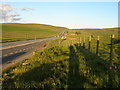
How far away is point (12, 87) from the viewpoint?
21.1ft

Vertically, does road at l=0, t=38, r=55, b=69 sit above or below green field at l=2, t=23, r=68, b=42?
below

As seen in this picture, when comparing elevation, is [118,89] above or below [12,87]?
above

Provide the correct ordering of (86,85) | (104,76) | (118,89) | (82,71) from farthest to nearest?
(82,71)
(104,76)
(86,85)
(118,89)

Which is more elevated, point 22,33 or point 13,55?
point 22,33

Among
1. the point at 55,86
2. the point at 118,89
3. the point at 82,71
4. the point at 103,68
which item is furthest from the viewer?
the point at 103,68

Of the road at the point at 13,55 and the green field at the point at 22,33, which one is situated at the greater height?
the green field at the point at 22,33

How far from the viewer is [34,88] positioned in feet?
19.9

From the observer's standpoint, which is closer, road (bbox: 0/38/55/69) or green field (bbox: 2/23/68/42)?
road (bbox: 0/38/55/69)

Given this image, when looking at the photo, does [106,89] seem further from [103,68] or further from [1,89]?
[1,89]

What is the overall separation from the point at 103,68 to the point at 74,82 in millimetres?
2324

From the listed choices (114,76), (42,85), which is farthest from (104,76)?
(42,85)

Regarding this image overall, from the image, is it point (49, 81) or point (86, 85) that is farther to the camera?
point (49, 81)

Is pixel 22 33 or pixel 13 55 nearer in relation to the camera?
pixel 13 55

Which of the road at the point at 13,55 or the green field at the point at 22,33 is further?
the green field at the point at 22,33
